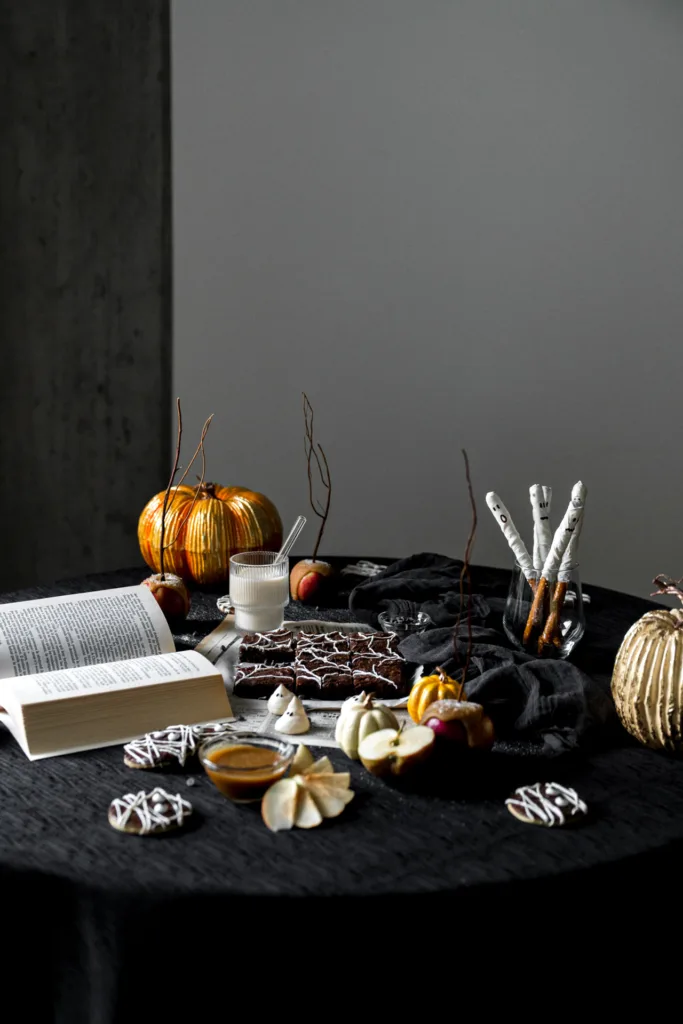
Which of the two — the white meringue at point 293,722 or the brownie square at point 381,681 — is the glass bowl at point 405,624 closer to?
the brownie square at point 381,681

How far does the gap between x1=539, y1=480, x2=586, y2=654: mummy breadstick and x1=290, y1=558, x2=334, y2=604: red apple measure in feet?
1.39

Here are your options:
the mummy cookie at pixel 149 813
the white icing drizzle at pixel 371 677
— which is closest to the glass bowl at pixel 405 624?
the white icing drizzle at pixel 371 677

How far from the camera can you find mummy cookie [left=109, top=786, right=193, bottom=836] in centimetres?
91

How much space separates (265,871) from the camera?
2.79ft

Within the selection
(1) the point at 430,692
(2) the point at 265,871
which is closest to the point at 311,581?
(1) the point at 430,692

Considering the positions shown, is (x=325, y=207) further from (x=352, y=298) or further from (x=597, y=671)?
(x=597, y=671)

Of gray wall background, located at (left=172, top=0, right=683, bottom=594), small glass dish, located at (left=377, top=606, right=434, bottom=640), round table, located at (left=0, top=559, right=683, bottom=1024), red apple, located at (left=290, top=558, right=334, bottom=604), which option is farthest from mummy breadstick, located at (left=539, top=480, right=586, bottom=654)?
gray wall background, located at (left=172, top=0, right=683, bottom=594)

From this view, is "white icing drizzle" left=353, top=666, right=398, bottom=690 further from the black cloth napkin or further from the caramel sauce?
the caramel sauce

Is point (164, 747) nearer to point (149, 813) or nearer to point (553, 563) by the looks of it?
point (149, 813)

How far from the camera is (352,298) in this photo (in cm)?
304

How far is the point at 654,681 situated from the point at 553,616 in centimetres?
27

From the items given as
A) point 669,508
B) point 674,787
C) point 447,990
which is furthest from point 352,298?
point 447,990

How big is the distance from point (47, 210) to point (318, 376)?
34.9 inches

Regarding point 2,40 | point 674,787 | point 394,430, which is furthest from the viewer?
point 394,430
